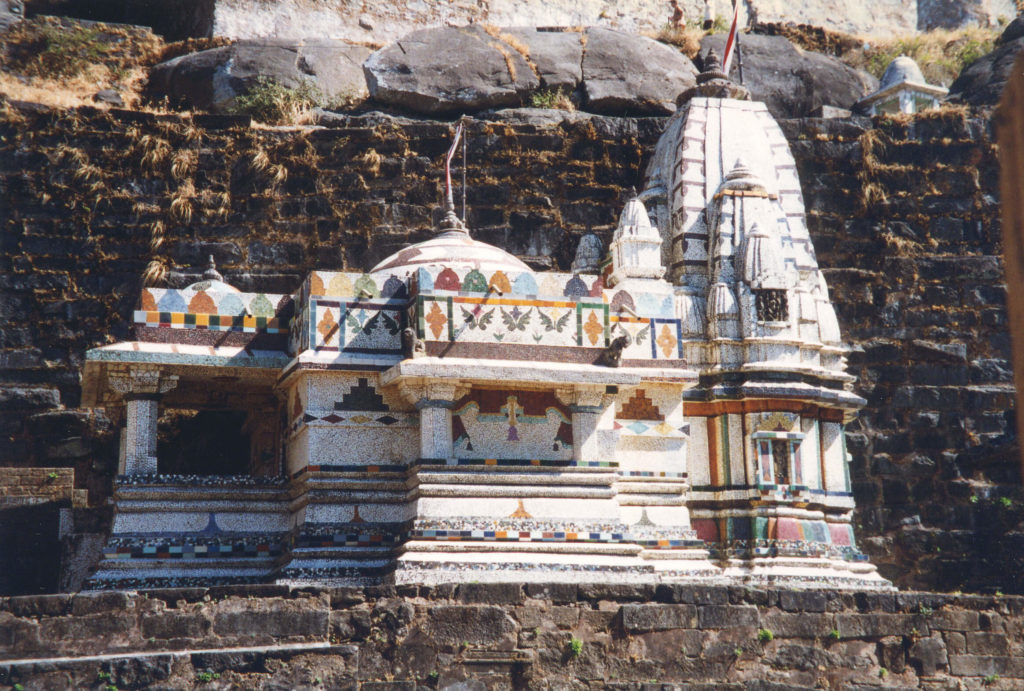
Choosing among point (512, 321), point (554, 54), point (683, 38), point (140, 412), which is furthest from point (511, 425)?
point (683, 38)

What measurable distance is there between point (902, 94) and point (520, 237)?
7544 mm

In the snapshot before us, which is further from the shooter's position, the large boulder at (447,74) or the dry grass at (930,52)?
the dry grass at (930,52)

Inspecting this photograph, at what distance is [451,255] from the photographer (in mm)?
13312

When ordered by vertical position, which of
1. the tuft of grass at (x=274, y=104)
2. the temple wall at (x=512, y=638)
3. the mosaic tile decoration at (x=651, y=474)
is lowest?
the temple wall at (x=512, y=638)

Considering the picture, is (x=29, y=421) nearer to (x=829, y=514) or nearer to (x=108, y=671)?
(x=108, y=671)

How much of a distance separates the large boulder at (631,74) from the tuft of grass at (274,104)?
170 inches

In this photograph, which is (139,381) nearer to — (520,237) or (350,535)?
(350,535)

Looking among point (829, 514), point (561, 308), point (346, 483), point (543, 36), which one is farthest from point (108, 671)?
point (543, 36)

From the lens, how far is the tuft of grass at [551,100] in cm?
2009

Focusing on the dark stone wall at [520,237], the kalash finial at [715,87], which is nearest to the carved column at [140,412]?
the dark stone wall at [520,237]

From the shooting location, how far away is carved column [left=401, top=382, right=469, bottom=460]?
11.5 metres

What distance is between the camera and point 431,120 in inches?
771

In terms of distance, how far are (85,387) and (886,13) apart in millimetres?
22162

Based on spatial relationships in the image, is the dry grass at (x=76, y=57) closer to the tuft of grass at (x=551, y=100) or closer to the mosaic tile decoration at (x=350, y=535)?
the tuft of grass at (x=551, y=100)
